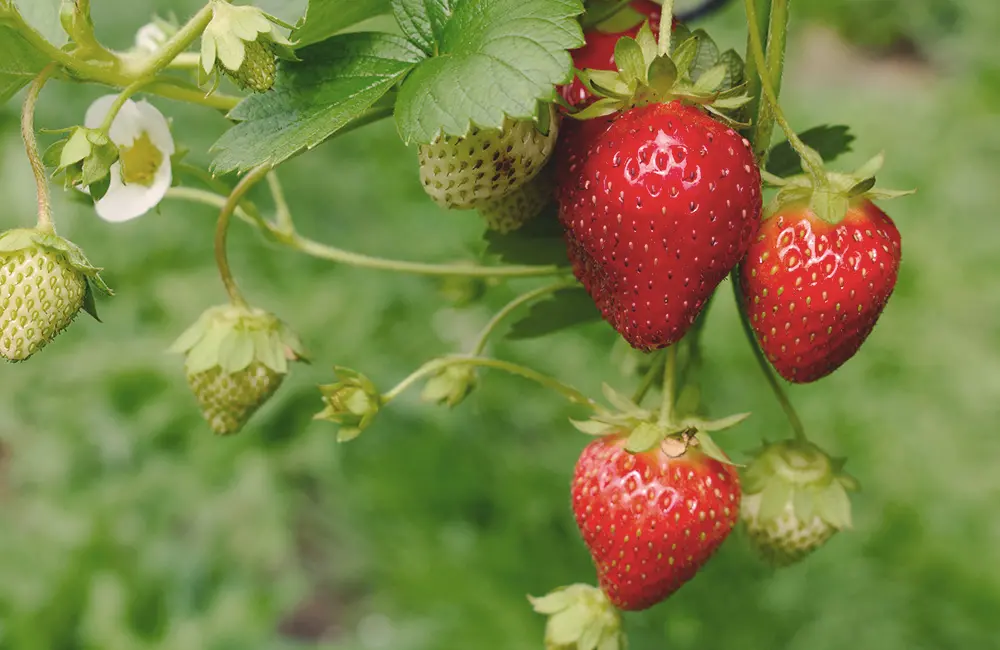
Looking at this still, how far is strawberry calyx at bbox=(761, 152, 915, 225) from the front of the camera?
0.64m

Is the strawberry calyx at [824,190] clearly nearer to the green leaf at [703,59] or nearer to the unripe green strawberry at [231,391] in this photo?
the green leaf at [703,59]

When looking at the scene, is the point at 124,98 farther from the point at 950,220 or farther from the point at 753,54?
the point at 950,220

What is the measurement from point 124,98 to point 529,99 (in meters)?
0.24

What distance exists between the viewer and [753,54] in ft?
2.05

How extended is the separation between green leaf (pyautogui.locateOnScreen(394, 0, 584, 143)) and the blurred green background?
1412 millimetres

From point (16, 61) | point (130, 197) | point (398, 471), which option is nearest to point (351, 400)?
point (130, 197)

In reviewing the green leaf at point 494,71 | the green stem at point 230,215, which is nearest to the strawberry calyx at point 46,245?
the green stem at point 230,215

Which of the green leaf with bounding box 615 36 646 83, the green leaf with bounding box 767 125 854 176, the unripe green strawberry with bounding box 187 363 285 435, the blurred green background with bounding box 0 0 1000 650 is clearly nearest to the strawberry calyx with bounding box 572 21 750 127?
the green leaf with bounding box 615 36 646 83

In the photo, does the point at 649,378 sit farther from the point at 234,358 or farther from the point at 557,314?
the point at 234,358

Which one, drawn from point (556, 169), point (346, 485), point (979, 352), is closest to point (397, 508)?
point (346, 485)

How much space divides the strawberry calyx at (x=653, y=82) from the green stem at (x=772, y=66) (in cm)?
2

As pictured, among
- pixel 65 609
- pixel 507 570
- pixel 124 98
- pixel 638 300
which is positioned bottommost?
pixel 65 609

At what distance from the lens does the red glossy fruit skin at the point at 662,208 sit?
2.00 ft

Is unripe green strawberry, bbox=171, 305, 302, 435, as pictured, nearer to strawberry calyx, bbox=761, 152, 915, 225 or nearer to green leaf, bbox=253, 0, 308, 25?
green leaf, bbox=253, 0, 308, 25
